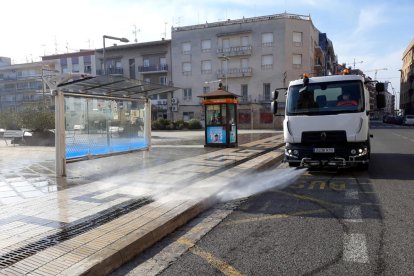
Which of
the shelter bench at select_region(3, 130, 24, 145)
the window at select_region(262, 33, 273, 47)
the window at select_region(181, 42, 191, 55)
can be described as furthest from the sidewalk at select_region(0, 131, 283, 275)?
the window at select_region(181, 42, 191, 55)

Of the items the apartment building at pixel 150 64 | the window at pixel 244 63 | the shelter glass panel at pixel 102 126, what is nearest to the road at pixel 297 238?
the shelter glass panel at pixel 102 126

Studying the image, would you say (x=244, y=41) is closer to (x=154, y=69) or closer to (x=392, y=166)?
(x=154, y=69)

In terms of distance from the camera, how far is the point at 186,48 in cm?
5028

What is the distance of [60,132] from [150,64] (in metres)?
46.3

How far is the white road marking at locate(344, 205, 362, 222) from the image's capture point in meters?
5.18

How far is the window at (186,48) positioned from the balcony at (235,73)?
5.48 meters

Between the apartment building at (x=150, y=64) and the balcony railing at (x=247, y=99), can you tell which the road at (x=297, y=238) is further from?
the apartment building at (x=150, y=64)

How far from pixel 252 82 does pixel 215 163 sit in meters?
37.8

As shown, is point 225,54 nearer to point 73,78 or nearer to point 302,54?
point 302,54

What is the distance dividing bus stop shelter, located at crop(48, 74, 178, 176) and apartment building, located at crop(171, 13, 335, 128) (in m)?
31.7

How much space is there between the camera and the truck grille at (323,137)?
28.5ft

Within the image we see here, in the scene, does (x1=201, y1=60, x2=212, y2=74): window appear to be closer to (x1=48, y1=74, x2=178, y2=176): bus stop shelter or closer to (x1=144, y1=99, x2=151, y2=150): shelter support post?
(x1=48, y1=74, x2=178, y2=176): bus stop shelter

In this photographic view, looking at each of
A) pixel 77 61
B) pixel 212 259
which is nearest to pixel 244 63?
pixel 77 61

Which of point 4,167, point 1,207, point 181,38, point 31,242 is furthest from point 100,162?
point 181,38
